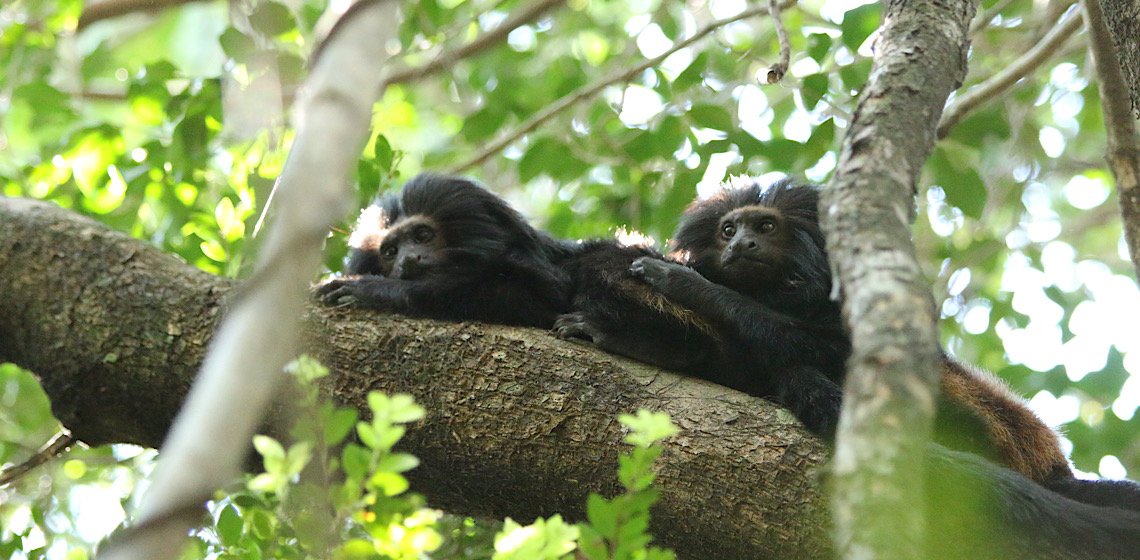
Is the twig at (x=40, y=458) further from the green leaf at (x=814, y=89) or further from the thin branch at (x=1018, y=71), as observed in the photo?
the thin branch at (x=1018, y=71)

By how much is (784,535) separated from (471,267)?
2.31 meters

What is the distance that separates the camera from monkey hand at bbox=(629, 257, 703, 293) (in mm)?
4465

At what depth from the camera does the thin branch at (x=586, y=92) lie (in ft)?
18.4

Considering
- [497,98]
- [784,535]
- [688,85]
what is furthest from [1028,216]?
[784,535]

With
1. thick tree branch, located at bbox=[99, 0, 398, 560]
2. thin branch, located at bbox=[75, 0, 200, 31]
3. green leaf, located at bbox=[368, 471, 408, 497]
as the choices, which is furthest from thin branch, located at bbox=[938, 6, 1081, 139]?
thin branch, located at bbox=[75, 0, 200, 31]

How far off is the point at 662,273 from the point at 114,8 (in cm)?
600

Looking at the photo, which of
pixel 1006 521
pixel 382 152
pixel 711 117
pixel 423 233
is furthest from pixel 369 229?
pixel 1006 521

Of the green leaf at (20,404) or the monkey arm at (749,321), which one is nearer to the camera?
the monkey arm at (749,321)

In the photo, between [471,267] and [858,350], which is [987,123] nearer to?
[471,267]

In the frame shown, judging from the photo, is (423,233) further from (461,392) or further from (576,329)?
(461,392)

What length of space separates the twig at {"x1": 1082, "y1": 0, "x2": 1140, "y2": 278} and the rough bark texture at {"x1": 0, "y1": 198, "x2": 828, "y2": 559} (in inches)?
75.6

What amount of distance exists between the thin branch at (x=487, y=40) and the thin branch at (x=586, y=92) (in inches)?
35.1

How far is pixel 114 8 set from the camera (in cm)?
801

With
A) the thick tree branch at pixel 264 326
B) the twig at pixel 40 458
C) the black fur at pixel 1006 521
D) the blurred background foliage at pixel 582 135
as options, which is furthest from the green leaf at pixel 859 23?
the twig at pixel 40 458
